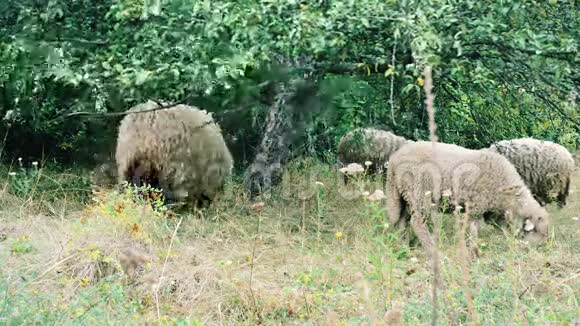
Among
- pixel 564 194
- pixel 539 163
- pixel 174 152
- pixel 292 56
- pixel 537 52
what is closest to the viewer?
pixel 537 52

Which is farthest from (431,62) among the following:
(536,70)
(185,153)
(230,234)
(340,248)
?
(185,153)

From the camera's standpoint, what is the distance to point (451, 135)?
32.4 feet

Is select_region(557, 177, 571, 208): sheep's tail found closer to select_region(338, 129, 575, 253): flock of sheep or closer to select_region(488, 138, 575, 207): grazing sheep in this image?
select_region(488, 138, 575, 207): grazing sheep

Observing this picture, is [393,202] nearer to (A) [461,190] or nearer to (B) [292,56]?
(A) [461,190]

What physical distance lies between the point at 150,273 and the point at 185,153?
2.89 m

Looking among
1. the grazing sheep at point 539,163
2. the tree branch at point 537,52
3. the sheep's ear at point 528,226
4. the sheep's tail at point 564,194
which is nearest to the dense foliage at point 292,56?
the tree branch at point 537,52

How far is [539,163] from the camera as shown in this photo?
362 inches

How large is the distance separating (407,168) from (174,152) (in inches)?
93.6

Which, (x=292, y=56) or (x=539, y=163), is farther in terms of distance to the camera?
(x=539, y=163)

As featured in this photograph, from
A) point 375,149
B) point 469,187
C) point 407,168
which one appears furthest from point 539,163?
point 407,168

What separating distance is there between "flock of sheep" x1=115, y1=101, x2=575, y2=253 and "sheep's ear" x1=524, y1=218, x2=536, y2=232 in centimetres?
2

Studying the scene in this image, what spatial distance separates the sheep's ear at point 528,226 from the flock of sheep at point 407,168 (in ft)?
0.08

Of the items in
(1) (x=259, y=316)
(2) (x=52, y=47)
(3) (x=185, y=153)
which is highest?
(2) (x=52, y=47)

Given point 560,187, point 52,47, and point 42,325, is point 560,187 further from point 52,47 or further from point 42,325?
point 42,325
